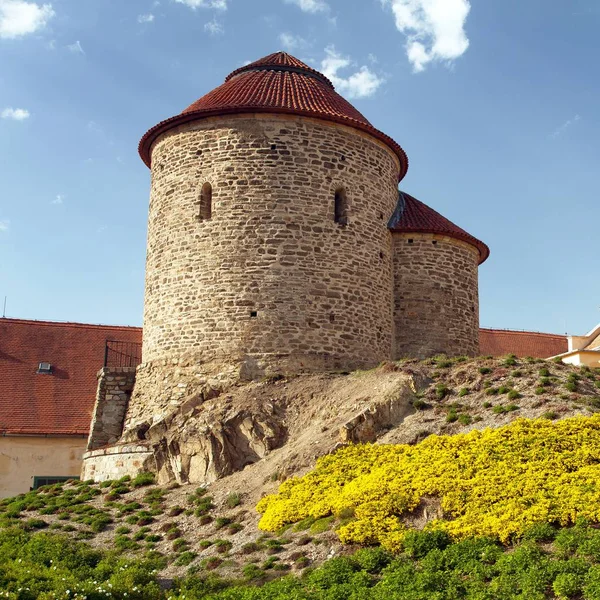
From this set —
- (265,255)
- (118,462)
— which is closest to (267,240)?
(265,255)

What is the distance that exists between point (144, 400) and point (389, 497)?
33.9 feet

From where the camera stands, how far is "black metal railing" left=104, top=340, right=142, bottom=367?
30.3 meters

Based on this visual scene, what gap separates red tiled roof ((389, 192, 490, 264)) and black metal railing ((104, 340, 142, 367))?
10.7 metres

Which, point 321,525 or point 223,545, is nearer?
point 321,525

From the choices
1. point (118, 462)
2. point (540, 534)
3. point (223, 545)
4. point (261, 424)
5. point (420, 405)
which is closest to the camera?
point (540, 534)

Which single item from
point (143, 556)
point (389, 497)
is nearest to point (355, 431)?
point (389, 497)

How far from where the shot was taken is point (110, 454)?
21.3 meters

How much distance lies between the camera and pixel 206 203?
2272cm

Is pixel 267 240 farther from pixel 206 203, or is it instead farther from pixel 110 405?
pixel 110 405

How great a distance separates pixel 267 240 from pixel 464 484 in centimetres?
1003

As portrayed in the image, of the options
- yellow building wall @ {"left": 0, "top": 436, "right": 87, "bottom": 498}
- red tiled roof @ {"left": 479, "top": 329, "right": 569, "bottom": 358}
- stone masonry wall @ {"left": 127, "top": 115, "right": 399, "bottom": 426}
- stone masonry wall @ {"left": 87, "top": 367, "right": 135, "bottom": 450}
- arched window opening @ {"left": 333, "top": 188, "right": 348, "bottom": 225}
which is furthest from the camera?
red tiled roof @ {"left": 479, "top": 329, "right": 569, "bottom": 358}

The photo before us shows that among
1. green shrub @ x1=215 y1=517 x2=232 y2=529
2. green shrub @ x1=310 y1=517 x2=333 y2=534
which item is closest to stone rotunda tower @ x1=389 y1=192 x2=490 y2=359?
green shrub @ x1=215 y1=517 x2=232 y2=529

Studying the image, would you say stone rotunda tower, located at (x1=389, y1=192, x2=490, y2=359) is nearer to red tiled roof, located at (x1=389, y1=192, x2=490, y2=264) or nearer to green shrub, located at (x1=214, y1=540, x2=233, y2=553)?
red tiled roof, located at (x1=389, y1=192, x2=490, y2=264)

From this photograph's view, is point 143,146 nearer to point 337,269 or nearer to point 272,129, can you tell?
point 272,129
